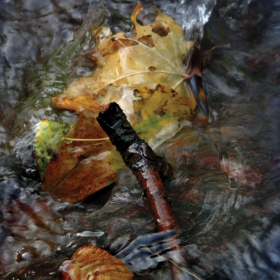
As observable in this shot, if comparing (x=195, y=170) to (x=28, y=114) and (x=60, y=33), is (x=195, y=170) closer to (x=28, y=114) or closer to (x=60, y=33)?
(x=28, y=114)

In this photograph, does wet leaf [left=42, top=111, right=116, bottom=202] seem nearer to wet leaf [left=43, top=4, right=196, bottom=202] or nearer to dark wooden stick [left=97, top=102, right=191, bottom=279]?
wet leaf [left=43, top=4, right=196, bottom=202]

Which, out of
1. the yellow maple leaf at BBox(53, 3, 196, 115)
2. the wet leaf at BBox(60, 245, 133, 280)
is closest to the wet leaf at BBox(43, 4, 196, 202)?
the yellow maple leaf at BBox(53, 3, 196, 115)

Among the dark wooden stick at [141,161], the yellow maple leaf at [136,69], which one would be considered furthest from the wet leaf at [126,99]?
the dark wooden stick at [141,161]

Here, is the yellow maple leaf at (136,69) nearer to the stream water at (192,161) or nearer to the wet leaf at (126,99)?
the wet leaf at (126,99)

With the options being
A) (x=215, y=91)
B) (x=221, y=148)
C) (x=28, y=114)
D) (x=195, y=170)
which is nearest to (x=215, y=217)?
(x=195, y=170)

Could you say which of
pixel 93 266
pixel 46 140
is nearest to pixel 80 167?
pixel 46 140

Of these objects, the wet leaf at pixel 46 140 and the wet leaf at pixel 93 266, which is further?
the wet leaf at pixel 46 140
